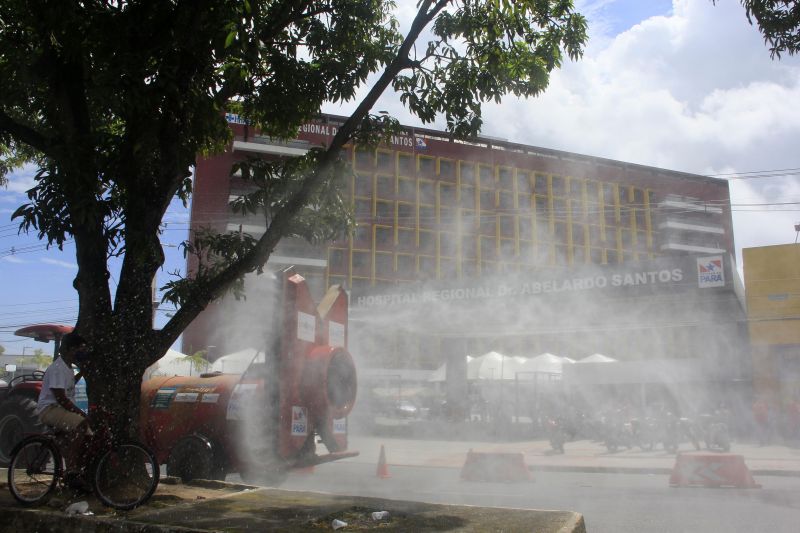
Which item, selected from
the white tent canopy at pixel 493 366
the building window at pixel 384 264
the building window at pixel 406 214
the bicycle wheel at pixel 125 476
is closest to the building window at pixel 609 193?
the building window at pixel 406 214

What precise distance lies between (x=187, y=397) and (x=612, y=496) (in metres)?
6.02

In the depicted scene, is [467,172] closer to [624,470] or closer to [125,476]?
[624,470]

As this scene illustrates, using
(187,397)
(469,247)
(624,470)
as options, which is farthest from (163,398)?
(469,247)

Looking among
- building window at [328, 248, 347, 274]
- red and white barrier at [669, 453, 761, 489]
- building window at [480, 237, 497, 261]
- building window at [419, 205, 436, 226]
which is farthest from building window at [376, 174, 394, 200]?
red and white barrier at [669, 453, 761, 489]

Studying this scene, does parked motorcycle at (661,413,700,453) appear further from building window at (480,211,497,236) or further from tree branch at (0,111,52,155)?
building window at (480,211,497,236)

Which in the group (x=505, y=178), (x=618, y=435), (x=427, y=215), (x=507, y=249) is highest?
(x=505, y=178)

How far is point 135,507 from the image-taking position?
4.77 m

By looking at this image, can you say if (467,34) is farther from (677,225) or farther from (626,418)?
(677,225)

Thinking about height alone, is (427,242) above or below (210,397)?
above

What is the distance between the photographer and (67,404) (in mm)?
5469

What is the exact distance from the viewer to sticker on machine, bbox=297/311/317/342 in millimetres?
8080

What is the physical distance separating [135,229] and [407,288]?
18130 mm

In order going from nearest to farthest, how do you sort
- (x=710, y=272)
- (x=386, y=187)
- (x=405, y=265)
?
(x=710, y=272), (x=386, y=187), (x=405, y=265)

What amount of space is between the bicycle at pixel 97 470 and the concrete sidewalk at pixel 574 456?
8.02 metres
